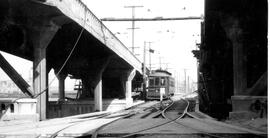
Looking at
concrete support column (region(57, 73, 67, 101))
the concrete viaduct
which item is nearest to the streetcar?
concrete support column (region(57, 73, 67, 101))

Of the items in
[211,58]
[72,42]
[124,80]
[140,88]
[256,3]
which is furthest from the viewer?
[140,88]

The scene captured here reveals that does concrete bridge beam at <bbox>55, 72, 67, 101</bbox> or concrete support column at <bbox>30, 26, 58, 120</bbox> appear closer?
concrete support column at <bbox>30, 26, 58, 120</bbox>

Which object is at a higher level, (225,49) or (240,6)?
(240,6)

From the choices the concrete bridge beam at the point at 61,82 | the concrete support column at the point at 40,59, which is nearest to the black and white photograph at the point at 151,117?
the concrete support column at the point at 40,59

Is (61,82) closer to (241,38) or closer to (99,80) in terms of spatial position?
Result: (99,80)

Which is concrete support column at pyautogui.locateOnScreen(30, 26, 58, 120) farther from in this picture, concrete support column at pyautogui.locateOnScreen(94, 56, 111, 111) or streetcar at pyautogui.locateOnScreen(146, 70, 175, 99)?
streetcar at pyautogui.locateOnScreen(146, 70, 175, 99)

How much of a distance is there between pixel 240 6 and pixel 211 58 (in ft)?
22.3

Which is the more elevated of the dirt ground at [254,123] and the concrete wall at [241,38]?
the concrete wall at [241,38]

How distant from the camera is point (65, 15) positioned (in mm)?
17188

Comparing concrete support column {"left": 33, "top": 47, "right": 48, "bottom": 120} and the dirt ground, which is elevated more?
concrete support column {"left": 33, "top": 47, "right": 48, "bottom": 120}

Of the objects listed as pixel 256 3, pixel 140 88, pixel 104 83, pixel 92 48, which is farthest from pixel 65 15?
pixel 140 88

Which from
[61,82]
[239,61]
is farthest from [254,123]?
[61,82]

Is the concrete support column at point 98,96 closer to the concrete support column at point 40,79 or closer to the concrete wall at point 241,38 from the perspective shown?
the concrete wall at point 241,38

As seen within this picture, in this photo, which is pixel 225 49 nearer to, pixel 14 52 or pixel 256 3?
pixel 256 3
